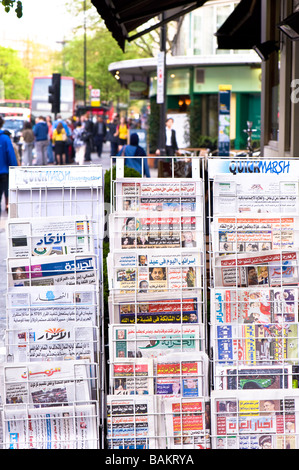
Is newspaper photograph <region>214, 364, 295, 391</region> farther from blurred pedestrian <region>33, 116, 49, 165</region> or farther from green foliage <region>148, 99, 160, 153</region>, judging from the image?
green foliage <region>148, 99, 160, 153</region>

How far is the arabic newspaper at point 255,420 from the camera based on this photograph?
3576mm

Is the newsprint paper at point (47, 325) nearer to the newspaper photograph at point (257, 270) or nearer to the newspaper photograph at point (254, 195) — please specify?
the newspaper photograph at point (257, 270)

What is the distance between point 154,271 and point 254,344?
603 mm

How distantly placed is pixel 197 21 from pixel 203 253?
106ft

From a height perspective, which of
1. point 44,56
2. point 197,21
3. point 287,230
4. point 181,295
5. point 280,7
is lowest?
point 181,295

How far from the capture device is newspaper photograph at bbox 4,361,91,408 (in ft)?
11.7

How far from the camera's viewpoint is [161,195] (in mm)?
3943

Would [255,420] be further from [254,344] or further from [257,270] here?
[257,270]

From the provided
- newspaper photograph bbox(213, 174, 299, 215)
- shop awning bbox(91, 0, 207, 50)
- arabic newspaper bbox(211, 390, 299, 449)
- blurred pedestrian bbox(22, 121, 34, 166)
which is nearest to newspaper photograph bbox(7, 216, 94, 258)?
newspaper photograph bbox(213, 174, 299, 215)

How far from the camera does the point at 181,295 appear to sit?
3.74 m

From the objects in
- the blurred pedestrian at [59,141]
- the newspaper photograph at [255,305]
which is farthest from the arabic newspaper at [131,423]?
the blurred pedestrian at [59,141]

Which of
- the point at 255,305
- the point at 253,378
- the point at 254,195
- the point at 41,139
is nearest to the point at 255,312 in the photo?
the point at 255,305
